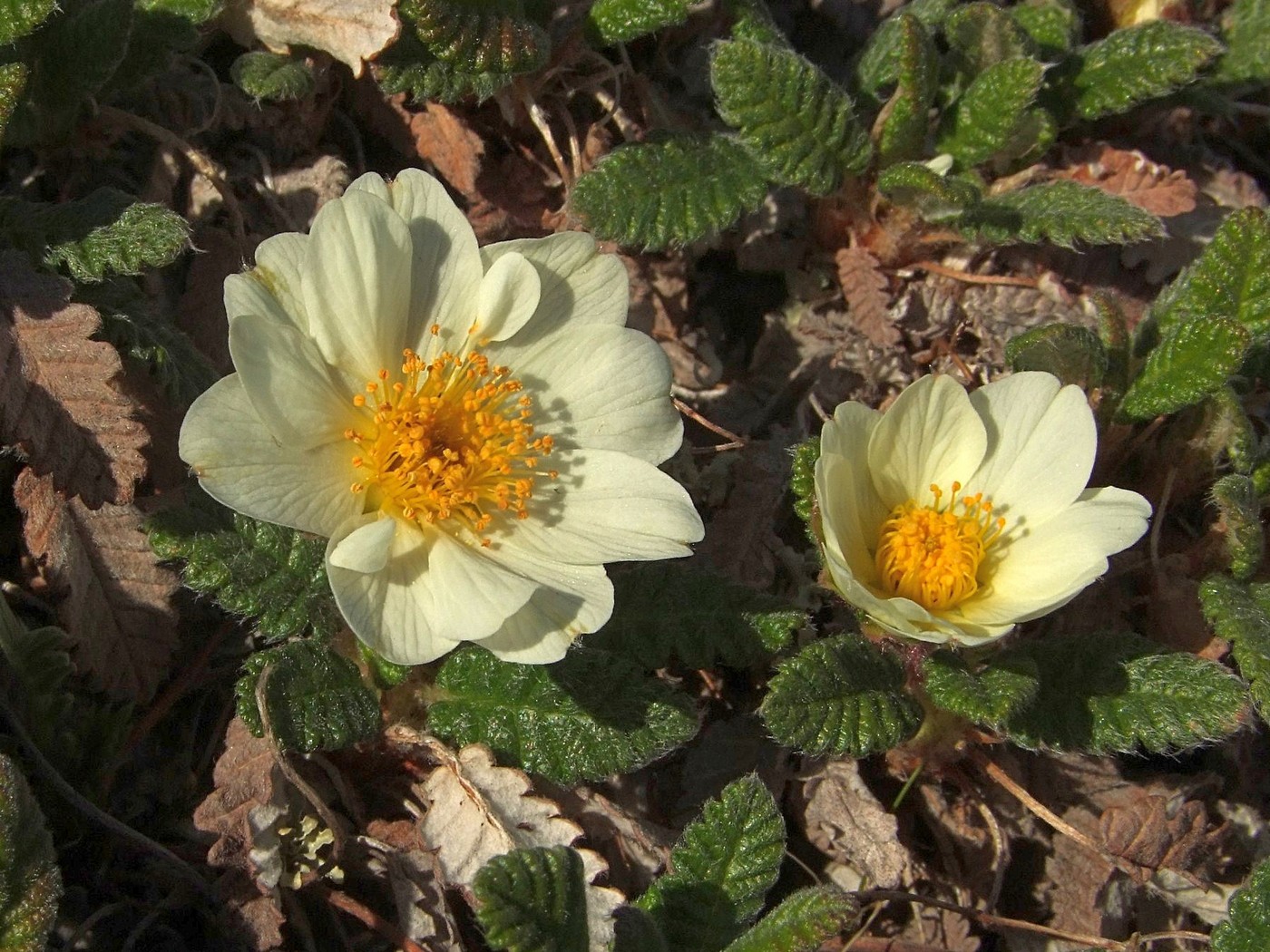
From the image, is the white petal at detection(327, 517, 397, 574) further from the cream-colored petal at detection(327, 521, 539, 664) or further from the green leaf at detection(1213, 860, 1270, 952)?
the green leaf at detection(1213, 860, 1270, 952)

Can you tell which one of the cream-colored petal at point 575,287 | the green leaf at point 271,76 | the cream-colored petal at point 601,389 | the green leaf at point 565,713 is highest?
the green leaf at point 271,76

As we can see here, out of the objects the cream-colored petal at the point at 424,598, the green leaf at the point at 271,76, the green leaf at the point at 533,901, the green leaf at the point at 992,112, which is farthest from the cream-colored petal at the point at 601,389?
the green leaf at the point at 992,112

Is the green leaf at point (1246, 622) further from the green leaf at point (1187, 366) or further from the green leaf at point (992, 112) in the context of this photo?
the green leaf at point (992, 112)

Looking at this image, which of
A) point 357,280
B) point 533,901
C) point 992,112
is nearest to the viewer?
point 533,901

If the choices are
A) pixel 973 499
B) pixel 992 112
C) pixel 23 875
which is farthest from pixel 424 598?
pixel 992 112

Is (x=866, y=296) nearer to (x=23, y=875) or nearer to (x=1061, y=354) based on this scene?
(x=1061, y=354)

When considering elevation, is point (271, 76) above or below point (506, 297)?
above

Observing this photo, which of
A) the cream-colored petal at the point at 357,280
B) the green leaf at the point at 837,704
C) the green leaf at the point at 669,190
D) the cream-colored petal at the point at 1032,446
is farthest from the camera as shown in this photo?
the green leaf at the point at 669,190
